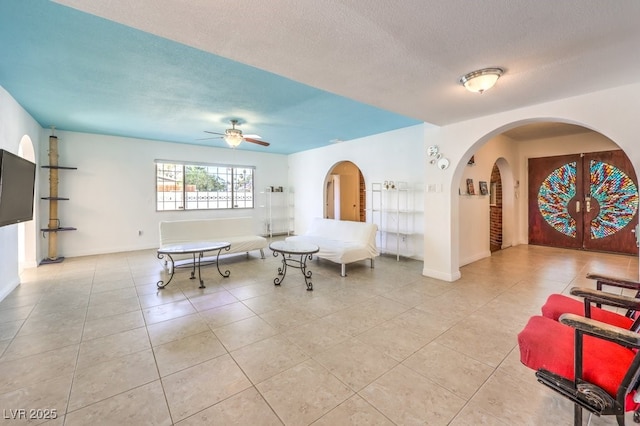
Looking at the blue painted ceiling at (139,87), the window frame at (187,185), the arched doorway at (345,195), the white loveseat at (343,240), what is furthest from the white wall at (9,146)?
the arched doorway at (345,195)

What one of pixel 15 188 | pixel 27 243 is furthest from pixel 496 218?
pixel 27 243

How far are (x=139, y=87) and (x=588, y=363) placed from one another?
4703 mm

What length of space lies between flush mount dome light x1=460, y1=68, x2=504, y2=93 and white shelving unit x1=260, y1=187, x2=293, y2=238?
6425 mm

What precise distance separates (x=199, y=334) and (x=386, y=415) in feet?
→ 5.72

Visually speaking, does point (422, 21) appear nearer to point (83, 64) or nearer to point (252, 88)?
point (252, 88)

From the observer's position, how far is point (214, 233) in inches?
209

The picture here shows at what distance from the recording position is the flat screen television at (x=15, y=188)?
2.53m

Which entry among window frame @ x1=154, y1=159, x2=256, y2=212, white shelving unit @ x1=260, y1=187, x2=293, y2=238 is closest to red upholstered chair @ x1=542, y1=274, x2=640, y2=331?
white shelving unit @ x1=260, y1=187, x2=293, y2=238

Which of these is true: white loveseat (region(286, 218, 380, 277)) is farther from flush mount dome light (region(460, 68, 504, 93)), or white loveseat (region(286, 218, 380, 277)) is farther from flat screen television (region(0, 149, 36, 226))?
flat screen television (region(0, 149, 36, 226))

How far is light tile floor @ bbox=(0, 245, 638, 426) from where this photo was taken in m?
1.56

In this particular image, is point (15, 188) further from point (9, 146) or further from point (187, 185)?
point (187, 185)

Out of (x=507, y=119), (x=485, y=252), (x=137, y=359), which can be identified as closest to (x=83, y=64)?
(x=137, y=359)

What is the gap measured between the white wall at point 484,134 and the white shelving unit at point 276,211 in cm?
513

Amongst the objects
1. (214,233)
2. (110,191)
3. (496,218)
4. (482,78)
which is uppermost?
(482,78)
